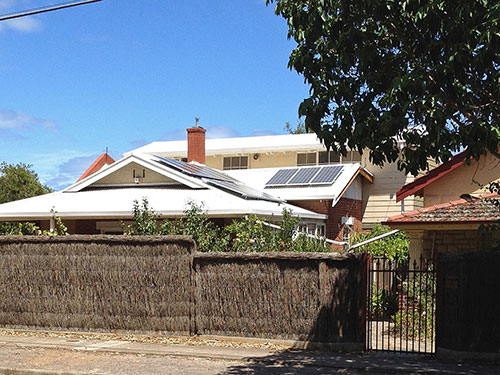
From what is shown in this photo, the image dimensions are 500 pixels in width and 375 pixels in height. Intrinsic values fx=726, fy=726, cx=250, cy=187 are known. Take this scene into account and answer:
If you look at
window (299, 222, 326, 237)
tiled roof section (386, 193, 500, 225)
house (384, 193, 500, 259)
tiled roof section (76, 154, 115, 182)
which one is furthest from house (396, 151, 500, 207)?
tiled roof section (76, 154, 115, 182)

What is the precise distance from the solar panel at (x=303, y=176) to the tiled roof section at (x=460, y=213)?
857 cm

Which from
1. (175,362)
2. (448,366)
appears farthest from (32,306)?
(448,366)

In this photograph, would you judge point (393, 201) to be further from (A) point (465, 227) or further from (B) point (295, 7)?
(B) point (295, 7)

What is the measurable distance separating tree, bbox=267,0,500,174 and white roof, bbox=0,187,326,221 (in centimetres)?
911

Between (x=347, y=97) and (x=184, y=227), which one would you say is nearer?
(x=347, y=97)

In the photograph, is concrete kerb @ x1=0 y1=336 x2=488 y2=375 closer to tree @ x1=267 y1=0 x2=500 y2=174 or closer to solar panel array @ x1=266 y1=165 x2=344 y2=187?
tree @ x1=267 y1=0 x2=500 y2=174

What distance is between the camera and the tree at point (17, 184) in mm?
40938

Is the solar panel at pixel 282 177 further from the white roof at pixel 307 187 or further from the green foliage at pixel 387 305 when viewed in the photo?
the green foliage at pixel 387 305

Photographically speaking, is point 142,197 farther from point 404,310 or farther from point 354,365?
point 354,365

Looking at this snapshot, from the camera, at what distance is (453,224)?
51.6 feet

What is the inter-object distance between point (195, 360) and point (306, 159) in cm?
1863

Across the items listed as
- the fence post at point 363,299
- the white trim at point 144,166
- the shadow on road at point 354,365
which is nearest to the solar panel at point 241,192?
the white trim at point 144,166

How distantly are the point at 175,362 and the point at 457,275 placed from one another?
4818mm

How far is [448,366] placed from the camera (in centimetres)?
1133
